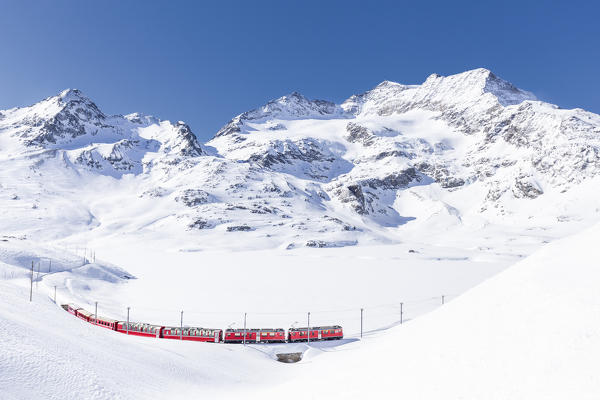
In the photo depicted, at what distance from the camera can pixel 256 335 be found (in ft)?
156

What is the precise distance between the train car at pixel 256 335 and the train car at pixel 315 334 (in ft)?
4.83

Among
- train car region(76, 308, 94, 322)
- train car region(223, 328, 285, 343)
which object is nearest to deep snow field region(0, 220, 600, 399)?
train car region(223, 328, 285, 343)

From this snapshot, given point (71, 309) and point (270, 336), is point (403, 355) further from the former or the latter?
point (71, 309)

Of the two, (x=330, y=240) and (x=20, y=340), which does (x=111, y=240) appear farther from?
(x=20, y=340)

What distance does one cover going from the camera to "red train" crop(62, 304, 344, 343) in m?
46.4

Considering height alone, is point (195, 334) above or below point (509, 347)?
below

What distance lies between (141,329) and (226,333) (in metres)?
10.8

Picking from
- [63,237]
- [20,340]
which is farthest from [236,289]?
[63,237]

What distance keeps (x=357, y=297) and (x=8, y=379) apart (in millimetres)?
60139

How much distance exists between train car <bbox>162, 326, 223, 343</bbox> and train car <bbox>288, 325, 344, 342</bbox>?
909cm

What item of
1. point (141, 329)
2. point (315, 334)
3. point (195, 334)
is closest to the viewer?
point (195, 334)

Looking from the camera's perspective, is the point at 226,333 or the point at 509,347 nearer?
the point at 509,347

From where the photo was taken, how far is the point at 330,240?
571ft

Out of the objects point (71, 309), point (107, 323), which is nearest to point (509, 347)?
point (107, 323)
